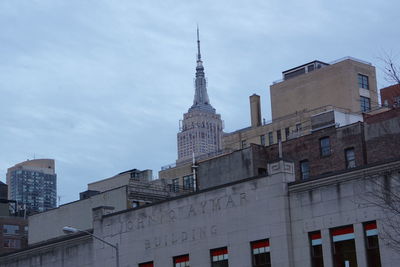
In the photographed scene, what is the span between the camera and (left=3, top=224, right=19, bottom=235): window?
12350 centimetres

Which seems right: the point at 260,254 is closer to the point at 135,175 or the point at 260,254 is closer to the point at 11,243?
the point at 135,175

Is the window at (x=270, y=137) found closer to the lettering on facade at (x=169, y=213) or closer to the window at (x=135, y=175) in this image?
the window at (x=135, y=175)

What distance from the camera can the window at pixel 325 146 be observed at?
72.4 m

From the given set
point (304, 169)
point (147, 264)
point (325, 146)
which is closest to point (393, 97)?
point (147, 264)

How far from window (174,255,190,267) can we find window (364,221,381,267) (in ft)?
42.4

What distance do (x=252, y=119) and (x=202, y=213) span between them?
6917 centimetres

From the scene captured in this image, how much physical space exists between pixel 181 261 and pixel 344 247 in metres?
11.9

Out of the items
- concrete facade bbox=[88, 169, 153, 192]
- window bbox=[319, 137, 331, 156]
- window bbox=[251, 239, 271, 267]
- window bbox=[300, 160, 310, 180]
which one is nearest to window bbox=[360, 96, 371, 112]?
concrete facade bbox=[88, 169, 153, 192]

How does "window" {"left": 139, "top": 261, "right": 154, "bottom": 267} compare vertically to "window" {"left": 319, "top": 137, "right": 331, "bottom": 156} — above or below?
below

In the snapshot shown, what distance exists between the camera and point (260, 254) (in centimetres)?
4816

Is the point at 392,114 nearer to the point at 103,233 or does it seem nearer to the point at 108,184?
the point at 103,233

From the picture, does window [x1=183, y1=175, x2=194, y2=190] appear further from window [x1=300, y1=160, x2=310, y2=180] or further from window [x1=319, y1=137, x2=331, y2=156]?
window [x1=319, y1=137, x2=331, y2=156]

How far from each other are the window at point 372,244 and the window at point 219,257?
9689mm

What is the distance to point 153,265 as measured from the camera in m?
53.6
